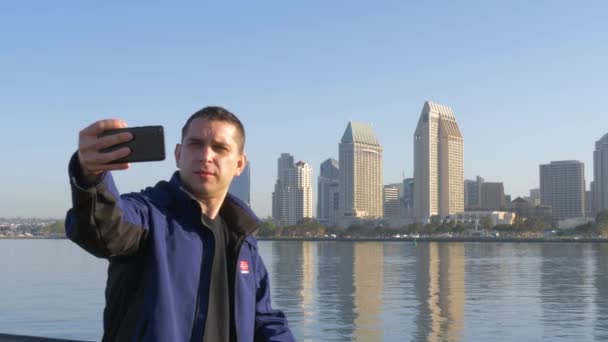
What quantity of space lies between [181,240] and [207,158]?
1.03 feet

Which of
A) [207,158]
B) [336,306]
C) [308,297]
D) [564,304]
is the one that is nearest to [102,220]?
[207,158]

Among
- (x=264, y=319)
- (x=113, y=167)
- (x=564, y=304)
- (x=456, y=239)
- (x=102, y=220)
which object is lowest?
(x=456, y=239)

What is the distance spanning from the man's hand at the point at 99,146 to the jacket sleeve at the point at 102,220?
0.19 feet

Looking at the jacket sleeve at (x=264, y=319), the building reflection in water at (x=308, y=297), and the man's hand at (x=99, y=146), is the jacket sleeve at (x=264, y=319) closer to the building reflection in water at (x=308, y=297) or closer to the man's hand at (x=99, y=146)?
the man's hand at (x=99, y=146)

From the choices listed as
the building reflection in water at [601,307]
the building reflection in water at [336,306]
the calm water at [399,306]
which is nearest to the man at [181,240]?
the calm water at [399,306]

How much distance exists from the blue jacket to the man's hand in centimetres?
6

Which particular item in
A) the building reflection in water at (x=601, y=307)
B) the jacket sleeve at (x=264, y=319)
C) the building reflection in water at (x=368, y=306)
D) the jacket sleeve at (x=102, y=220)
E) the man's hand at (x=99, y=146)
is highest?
the man's hand at (x=99, y=146)

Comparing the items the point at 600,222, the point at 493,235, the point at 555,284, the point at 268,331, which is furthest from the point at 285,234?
the point at 268,331

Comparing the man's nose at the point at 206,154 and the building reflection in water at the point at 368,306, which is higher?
the man's nose at the point at 206,154

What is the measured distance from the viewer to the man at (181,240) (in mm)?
2146

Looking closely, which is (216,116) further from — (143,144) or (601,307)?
(601,307)

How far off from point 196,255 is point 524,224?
170 meters

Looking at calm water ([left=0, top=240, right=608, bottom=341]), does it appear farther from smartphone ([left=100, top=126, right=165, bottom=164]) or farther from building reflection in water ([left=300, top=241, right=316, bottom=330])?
smartphone ([left=100, top=126, right=165, bottom=164])

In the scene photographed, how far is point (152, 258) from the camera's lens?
2.37 m
